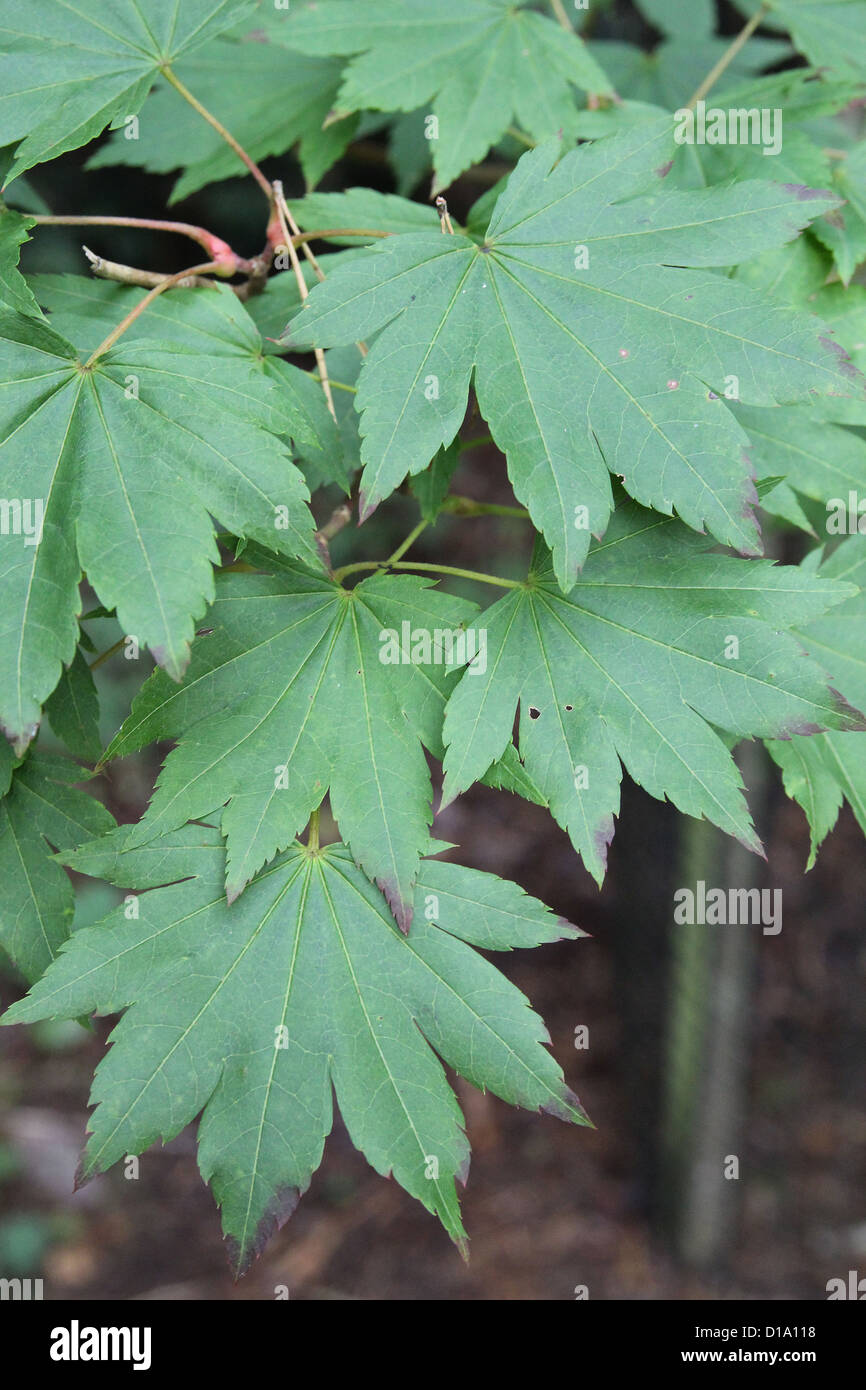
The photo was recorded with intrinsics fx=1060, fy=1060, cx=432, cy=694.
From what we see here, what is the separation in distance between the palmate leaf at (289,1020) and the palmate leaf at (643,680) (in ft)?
0.62

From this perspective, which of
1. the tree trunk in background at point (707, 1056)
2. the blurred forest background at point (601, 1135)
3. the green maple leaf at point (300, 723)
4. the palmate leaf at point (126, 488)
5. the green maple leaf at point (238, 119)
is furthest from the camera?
the blurred forest background at point (601, 1135)

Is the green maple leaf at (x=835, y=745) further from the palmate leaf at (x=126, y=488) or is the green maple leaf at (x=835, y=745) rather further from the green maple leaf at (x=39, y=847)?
the green maple leaf at (x=39, y=847)

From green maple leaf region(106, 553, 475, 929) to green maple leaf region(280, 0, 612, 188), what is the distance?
2.51 ft

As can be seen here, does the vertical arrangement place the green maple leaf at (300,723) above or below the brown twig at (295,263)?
below

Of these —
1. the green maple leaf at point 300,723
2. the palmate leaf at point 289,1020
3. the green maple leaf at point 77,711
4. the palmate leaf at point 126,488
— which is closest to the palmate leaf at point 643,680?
the green maple leaf at point 300,723

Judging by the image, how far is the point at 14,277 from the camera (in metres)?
1.29

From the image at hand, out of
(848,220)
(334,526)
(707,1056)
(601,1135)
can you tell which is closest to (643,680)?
(334,526)

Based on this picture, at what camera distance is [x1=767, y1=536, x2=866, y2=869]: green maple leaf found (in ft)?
4.81

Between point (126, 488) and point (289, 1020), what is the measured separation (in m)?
0.68

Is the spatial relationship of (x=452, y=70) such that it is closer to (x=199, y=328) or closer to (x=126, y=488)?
(x=199, y=328)

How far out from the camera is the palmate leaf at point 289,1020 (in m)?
1.27

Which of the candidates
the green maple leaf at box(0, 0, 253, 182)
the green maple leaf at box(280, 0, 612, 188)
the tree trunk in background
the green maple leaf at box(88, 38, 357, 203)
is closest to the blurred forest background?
the tree trunk in background

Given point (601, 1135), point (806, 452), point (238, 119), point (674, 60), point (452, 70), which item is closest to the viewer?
point (806, 452)

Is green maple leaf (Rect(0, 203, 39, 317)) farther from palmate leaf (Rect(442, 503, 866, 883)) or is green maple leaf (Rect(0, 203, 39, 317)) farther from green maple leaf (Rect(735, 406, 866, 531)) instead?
green maple leaf (Rect(735, 406, 866, 531))
